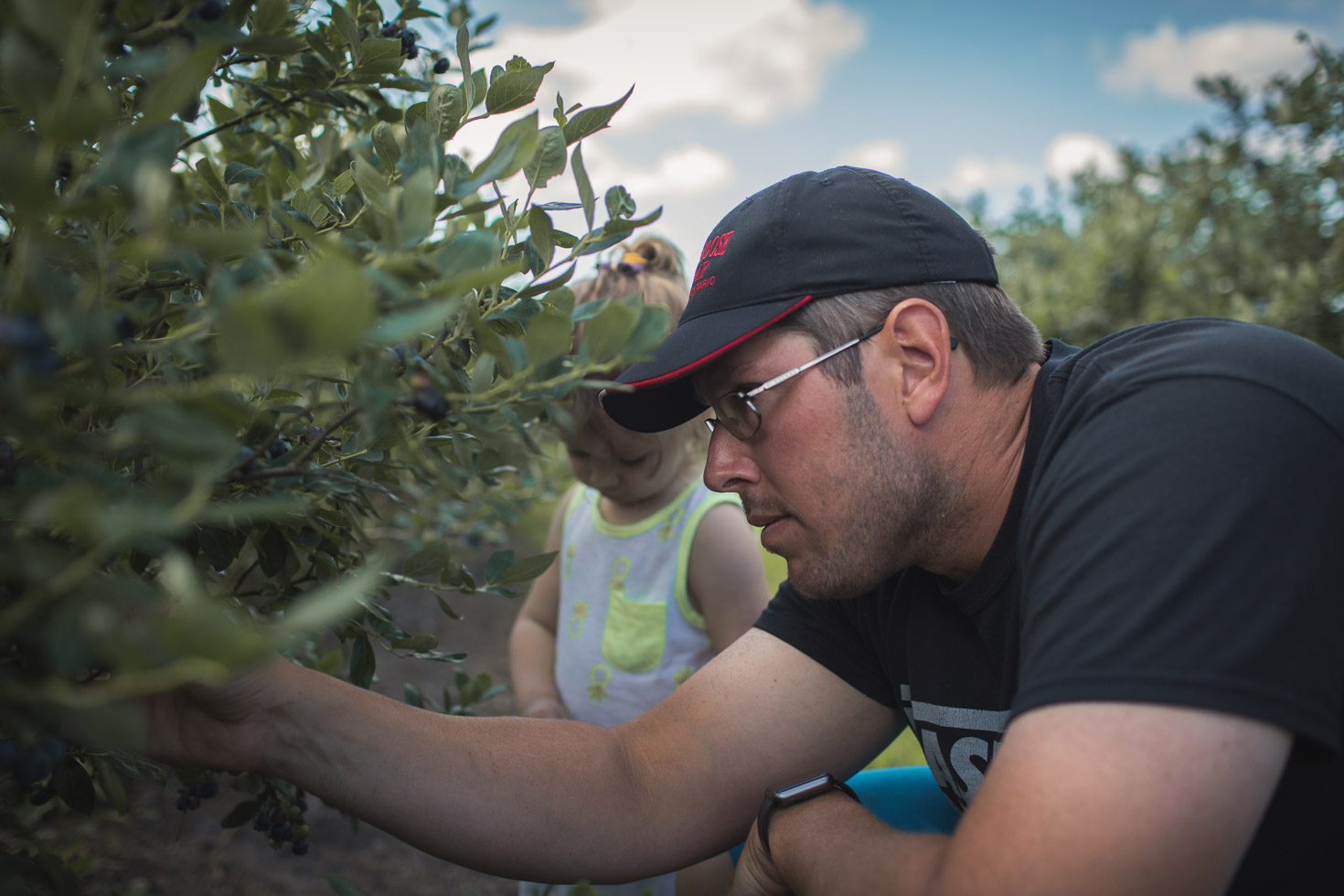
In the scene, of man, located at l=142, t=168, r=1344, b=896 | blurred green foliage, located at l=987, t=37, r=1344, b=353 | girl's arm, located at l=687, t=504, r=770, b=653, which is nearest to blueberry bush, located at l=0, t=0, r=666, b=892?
man, located at l=142, t=168, r=1344, b=896

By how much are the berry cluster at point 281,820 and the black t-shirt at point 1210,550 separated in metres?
1.18

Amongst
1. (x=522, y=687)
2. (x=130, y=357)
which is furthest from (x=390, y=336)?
(x=522, y=687)

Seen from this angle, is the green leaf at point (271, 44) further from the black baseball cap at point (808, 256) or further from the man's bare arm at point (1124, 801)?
the man's bare arm at point (1124, 801)

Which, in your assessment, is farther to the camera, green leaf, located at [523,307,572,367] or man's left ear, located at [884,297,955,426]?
man's left ear, located at [884,297,955,426]

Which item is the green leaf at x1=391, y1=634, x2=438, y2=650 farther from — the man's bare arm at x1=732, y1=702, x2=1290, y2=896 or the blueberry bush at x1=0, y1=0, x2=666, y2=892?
the man's bare arm at x1=732, y1=702, x2=1290, y2=896

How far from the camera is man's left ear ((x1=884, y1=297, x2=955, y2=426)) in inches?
58.1

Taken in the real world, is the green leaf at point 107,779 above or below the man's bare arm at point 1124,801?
below

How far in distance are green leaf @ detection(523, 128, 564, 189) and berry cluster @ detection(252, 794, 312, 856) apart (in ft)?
3.62

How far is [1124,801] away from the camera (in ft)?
2.91

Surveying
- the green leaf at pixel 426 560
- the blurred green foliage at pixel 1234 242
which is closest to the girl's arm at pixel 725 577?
the green leaf at pixel 426 560

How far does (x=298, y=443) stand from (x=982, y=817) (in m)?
0.97

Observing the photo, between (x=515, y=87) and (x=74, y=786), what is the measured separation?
3.30 ft

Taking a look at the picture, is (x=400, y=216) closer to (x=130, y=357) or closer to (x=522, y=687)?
(x=130, y=357)

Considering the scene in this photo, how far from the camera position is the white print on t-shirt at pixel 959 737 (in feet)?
4.84
